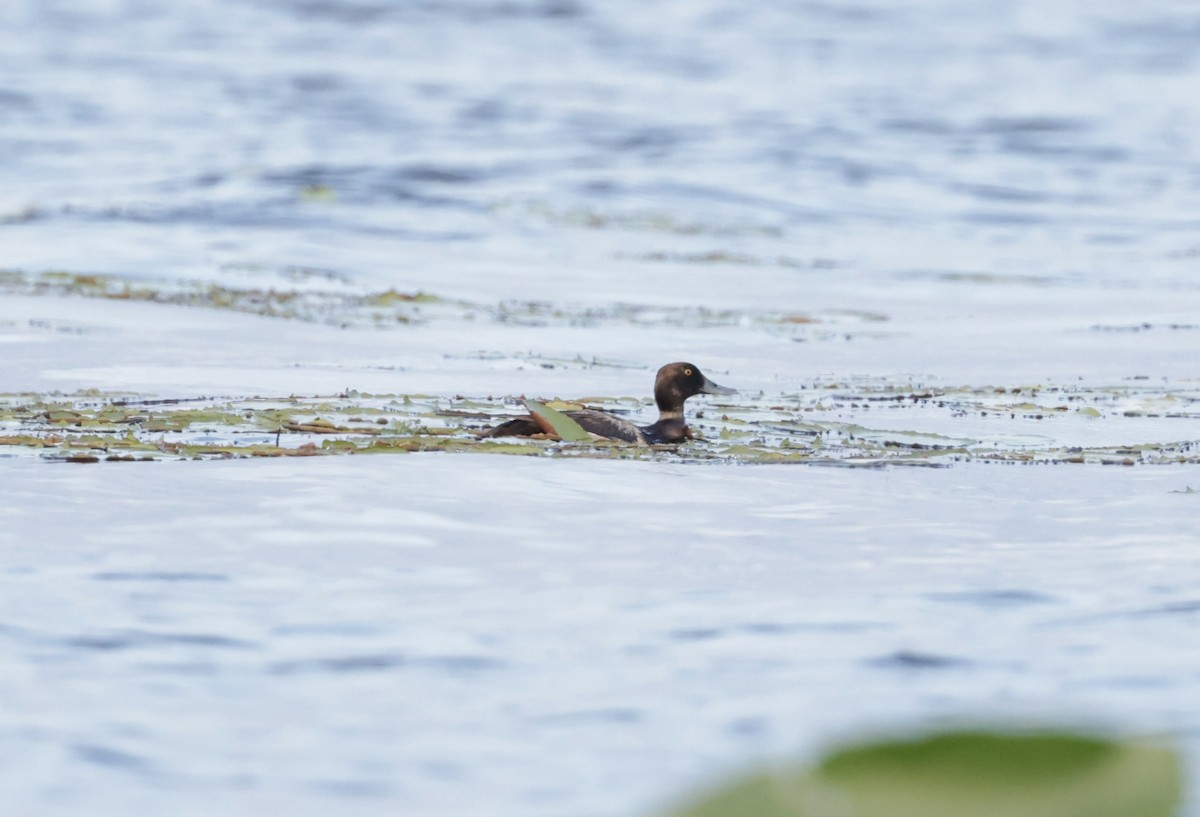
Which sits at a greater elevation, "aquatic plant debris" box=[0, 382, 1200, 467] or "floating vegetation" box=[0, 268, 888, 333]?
"floating vegetation" box=[0, 268, 888, 333]

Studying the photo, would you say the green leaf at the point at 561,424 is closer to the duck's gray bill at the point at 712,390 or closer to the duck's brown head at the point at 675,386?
the duck's brown head at the point at 675,386

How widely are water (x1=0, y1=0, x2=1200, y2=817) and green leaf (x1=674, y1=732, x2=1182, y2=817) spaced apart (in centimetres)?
3

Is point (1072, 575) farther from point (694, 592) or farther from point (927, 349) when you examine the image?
point (927, 349)

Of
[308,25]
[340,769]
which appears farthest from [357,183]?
[340,769]

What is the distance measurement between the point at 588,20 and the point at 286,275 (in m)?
25.0

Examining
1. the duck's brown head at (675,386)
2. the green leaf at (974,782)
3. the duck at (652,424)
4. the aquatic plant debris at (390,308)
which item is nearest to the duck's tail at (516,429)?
the duck at (652,424)

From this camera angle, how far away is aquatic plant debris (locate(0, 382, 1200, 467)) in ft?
21.5

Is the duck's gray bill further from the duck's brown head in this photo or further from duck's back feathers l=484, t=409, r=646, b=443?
duck's back feathers l=484, t=409, r=646, b=443

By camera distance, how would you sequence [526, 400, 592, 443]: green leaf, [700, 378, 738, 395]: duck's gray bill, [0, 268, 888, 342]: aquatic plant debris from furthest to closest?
[0, 268, 888, 342]: aquatic plant debris, [700, 378, 738, 395]: duck's gray bill, [526, 400, 592, 443]: green leaf

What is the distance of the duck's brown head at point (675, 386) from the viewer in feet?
25.0

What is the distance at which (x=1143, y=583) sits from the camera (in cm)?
435

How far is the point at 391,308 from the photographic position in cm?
1351

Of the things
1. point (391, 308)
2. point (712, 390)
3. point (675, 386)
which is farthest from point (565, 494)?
point (391, 308)

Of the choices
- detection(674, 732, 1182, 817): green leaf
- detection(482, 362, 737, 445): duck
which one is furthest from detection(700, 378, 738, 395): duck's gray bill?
detection(674, 732, 1182, 817): green leaf
